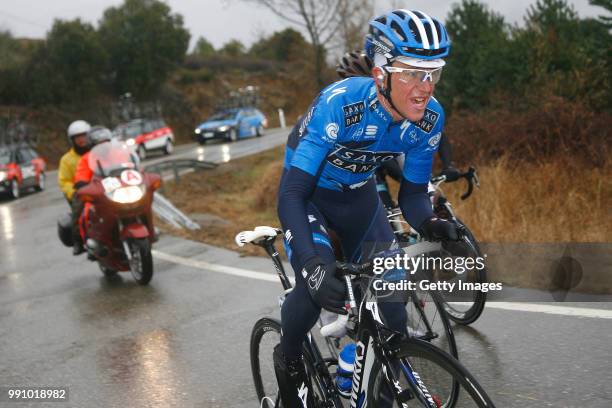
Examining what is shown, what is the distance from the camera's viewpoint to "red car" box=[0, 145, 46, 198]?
2167 centimetres

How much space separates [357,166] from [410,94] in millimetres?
602

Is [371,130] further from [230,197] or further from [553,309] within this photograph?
[230,197]

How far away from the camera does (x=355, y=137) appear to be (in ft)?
10.8

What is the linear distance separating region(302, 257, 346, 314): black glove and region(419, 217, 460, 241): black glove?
1.80 feet

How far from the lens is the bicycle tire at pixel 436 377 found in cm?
242

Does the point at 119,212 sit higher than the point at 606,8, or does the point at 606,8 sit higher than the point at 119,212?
the point at 606,8

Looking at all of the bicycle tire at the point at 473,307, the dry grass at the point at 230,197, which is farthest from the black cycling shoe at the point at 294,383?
the dry grass at the point at 230,197

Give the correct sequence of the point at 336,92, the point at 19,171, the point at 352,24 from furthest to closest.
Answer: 1. the point at 352,24
2. the point at 19,171
3. the point at 336,92

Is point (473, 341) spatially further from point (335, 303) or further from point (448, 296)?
point (335, 303)

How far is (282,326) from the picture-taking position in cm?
336

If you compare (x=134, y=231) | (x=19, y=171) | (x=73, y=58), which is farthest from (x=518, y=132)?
(x=73, y=58)

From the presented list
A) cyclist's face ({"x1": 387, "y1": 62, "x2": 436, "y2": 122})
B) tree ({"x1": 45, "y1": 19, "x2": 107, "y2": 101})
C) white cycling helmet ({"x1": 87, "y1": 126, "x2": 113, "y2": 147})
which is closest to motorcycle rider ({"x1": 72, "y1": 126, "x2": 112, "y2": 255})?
white cycling helmet ({"x1": 87, "y1": 126, "x2": 113, "y2": 147})

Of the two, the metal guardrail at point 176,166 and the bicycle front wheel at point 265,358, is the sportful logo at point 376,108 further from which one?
the metal guardrail at point 176,166

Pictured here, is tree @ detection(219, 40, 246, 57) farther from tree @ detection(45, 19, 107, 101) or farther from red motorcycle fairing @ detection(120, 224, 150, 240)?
red motorcycle fairing @ detection(120, 224, 150, 240)
